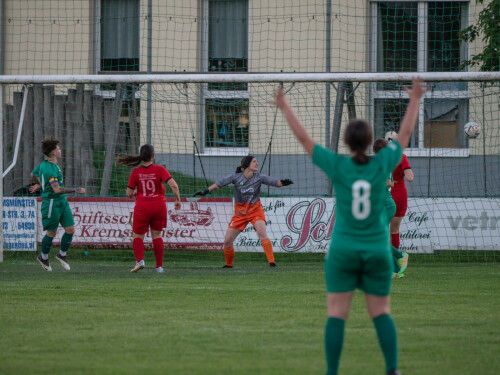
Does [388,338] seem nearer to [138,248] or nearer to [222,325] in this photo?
[222,325]

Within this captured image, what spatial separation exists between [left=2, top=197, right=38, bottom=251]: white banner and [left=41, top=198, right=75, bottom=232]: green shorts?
8.43 ft

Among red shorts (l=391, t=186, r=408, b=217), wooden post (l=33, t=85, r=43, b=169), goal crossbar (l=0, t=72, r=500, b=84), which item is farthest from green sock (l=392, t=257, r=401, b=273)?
wooden post (l=33, t=85, r=43, b=169)

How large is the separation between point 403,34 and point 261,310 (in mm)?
12275

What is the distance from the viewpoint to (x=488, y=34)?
1659cm

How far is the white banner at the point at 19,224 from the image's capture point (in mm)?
15883

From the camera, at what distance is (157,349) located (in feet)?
21.9

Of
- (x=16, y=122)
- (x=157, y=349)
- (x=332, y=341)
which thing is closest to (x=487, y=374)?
(x=332, y=341)

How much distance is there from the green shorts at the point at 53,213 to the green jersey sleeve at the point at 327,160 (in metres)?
8.80

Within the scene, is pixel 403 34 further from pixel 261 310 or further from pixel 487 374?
pixel 487 374

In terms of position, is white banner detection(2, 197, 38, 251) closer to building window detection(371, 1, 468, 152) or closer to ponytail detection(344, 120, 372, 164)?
building window detection(371, 1, 468, 152)

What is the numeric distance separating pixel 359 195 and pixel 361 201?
0.04m

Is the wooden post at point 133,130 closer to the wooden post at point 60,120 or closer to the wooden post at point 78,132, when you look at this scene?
the wooden post at point 78,132

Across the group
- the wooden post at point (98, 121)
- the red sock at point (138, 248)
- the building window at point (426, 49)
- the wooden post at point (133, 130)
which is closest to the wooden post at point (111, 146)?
the wooden post at point (133, 130)

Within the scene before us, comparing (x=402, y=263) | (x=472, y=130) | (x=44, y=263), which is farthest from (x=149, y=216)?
(x=472, y=130)
